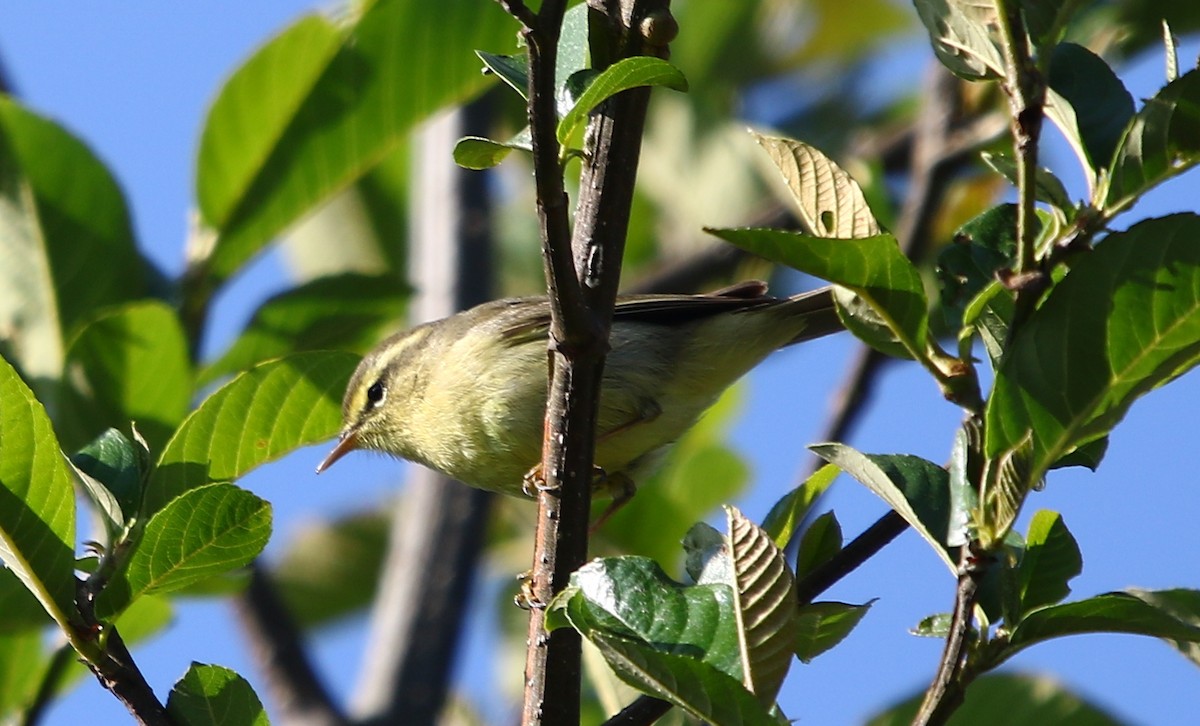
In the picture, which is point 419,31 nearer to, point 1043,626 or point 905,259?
point 905,259

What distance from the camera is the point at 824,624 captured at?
241 centimetres

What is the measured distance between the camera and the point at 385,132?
165 inches

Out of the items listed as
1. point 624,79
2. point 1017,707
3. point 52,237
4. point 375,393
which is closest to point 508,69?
point 624,79

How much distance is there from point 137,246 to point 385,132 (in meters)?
0.74

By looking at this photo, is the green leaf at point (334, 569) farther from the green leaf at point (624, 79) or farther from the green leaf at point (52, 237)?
the green leaf at point (624, 79)

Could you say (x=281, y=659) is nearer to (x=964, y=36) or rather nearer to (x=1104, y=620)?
(x=1104, y=620)

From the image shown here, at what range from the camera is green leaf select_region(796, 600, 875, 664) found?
2.38 m

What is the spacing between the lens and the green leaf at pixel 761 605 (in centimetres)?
198

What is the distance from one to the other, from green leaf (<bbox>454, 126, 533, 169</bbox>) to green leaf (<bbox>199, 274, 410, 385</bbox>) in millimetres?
1885

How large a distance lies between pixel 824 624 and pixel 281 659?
9.36 feet

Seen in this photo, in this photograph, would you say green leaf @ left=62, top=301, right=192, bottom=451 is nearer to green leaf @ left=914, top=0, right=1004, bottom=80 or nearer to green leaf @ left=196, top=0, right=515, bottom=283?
green leaf @ left=196, top=0, right=515, bottom=283

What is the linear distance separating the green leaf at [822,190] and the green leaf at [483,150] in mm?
335

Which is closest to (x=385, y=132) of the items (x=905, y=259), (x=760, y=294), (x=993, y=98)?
(x=760, y=294)

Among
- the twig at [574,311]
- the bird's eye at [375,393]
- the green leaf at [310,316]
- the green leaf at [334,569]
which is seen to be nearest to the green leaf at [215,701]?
the twig at [574,311]
